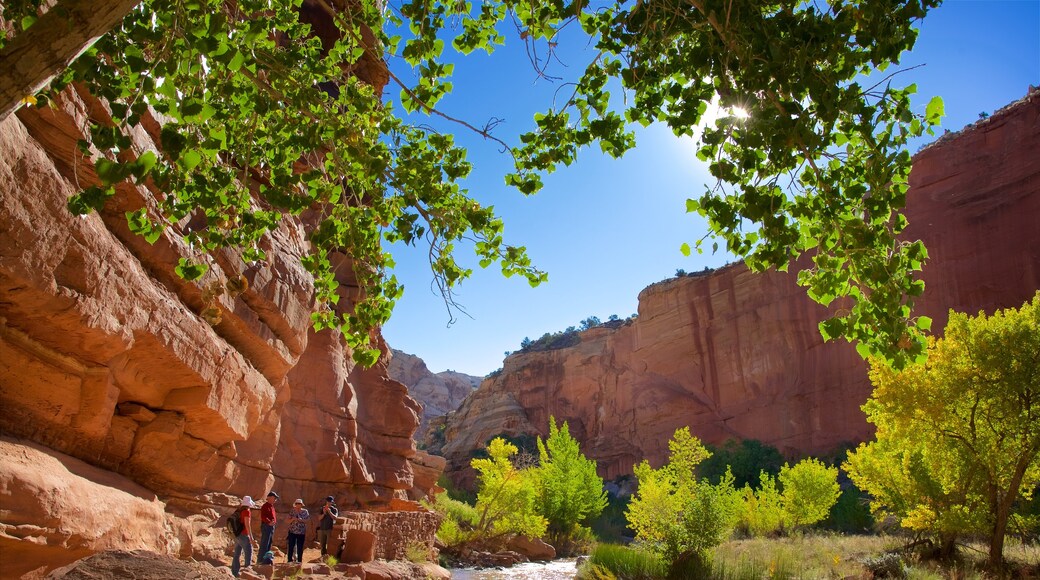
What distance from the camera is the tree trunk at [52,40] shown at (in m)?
3.15

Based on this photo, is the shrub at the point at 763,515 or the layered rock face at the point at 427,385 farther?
the layered rock face at the point at 427,385

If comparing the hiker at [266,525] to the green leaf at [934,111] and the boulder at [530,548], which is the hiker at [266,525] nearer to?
the green leaf at [934,111]

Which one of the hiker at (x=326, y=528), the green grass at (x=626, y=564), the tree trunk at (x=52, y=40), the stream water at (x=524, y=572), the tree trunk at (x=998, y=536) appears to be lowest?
the stream water at (x=524, y=572)

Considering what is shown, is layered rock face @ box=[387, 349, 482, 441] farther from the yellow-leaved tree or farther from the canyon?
the canyon

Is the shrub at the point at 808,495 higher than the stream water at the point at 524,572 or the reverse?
higher

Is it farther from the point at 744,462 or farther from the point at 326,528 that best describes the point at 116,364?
the point at 744,462

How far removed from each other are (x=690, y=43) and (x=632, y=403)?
59021 mm

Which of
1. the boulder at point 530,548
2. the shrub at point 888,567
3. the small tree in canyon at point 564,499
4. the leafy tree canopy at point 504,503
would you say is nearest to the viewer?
the shrub at point 888,567

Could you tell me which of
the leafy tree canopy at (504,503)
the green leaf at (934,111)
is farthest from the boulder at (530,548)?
the green leaf at (934,111)

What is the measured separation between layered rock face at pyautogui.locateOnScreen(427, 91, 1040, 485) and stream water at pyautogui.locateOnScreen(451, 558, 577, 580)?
29.8 metres

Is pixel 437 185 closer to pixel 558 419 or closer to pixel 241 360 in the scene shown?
pixel 241 360

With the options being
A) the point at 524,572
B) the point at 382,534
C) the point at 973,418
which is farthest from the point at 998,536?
the point at 382,534

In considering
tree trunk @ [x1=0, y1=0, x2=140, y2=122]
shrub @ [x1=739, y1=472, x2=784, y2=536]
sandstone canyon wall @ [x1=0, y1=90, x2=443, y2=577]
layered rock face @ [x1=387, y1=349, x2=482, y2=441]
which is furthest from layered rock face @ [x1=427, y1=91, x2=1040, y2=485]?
tree trunk @ [x1=0, y1=0, x2=140, y2=122]

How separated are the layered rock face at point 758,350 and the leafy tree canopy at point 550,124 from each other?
43765 millimetres
